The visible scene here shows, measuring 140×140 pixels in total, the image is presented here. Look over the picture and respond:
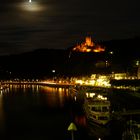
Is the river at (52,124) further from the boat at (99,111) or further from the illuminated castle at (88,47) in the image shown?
the illuminated castle at (88,47)

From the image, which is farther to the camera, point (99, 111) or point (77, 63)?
point (77, 63)

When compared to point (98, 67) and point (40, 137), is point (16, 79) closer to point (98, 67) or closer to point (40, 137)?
point (98, 67)

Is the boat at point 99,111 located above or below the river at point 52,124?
above

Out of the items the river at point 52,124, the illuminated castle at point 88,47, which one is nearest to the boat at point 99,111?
the river at point 52,124

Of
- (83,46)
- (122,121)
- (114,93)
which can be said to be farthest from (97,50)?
(122,121)

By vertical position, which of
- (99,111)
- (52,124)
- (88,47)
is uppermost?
(88,47)

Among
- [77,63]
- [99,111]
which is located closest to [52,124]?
[99,111]

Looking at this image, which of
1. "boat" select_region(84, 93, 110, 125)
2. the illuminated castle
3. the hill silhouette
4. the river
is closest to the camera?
the river

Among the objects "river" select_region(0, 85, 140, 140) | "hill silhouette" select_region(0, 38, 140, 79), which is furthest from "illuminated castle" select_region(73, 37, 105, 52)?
"river" select_region(0, 85, 140, 140)

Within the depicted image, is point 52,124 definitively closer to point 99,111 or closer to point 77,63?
point 99,111

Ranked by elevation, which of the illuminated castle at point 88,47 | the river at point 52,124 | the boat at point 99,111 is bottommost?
the river at point 52,124

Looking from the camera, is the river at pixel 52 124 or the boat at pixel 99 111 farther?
the boat at pixel 99 111

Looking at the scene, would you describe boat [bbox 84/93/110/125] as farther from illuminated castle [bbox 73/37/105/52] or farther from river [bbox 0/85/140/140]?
illuminated castle [bbox 73/37/105/52]

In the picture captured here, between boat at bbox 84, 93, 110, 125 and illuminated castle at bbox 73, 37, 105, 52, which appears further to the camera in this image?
illuminated castle at bbox 73, 37, 105, 52
